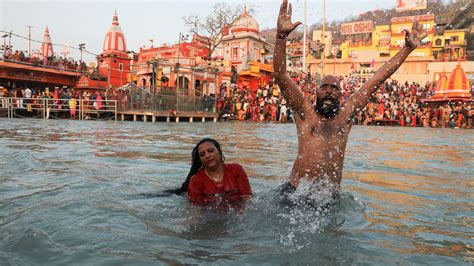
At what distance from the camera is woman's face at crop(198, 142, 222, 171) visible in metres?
3.58

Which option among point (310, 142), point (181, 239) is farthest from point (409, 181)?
point (181, 239)

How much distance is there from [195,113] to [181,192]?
19053 millimetres

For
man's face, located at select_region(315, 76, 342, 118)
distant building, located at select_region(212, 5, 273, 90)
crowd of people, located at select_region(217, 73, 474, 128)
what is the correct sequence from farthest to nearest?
distant building, located at select_region(212, 5, 273, 90), crowd of people, located at select_region(217, 73, 474, 128), man's face, located at select_region(315, 76, 342, 118)

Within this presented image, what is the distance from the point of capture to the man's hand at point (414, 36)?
3951 millimetres

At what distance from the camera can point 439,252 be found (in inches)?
102

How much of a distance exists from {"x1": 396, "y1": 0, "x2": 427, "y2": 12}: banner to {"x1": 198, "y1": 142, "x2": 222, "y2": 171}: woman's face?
2669 inches

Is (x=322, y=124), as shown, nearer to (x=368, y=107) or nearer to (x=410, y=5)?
(x=368, y=107)

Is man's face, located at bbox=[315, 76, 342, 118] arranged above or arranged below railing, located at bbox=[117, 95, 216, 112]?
below

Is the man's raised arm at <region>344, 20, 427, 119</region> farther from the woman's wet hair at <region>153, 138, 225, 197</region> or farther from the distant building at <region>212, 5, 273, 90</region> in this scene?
the distant building at <region>212, 5, 273, 90</region>

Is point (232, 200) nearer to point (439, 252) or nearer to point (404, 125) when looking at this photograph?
point (439, 252)

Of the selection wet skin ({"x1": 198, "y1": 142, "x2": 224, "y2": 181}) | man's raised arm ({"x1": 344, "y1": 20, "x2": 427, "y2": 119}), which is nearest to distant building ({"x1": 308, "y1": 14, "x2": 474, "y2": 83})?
man's raised arm ({"x1": 344, "y1": 20, "x2": 427, "y2": 119})

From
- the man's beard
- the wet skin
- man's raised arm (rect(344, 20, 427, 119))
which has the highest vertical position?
man's raised arm (rect(344, 20, 427, 119))

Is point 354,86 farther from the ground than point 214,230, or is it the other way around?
point 354,86

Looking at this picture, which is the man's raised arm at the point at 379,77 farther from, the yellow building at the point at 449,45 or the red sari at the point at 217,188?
the yellow building at the point at 449,45
